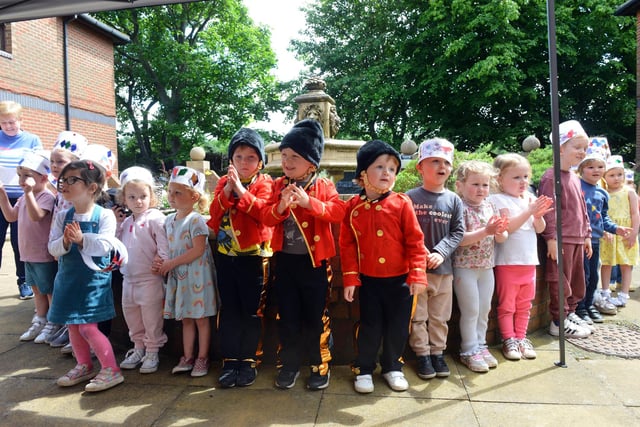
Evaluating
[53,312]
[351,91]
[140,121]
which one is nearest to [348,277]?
[53,312]

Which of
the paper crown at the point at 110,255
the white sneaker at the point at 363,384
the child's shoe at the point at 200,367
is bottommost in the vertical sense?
the white sneaker at the point at 363,384

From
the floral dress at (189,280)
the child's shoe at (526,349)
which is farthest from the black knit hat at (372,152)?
the child's shoe at (526,349)

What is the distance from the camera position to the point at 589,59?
2033cm

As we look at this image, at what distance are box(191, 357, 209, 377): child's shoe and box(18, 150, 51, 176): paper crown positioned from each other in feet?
6.98

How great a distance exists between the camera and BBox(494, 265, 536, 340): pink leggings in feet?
11.7

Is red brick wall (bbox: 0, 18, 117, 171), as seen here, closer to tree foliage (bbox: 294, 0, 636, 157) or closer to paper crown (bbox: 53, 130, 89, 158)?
paper crown (bbox: 53, 130, 89, 158)

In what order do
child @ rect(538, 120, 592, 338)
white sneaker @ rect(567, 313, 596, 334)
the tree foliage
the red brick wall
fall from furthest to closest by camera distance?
the tree foliage < the red brick wall < white sneaker @ rect(567, 313, 596, 334) < child @ rect(538, 120, 592, 338)

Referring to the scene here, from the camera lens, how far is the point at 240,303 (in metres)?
3.24

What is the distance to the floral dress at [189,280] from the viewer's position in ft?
10.7

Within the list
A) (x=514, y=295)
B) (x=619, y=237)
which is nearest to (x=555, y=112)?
(x=514, y=295)

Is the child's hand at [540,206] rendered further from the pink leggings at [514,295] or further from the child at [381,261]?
the child at [381,261]

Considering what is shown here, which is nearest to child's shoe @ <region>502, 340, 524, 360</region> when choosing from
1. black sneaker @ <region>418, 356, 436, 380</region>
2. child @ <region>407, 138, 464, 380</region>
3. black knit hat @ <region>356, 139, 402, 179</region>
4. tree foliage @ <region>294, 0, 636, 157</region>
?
child @ <region>407, 138, 464, 380</region>

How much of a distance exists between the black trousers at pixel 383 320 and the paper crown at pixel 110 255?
1.69 m

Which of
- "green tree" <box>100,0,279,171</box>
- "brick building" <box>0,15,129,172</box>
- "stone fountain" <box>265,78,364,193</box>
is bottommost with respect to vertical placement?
"stone fountain" <box>265,78,364,193</box>
